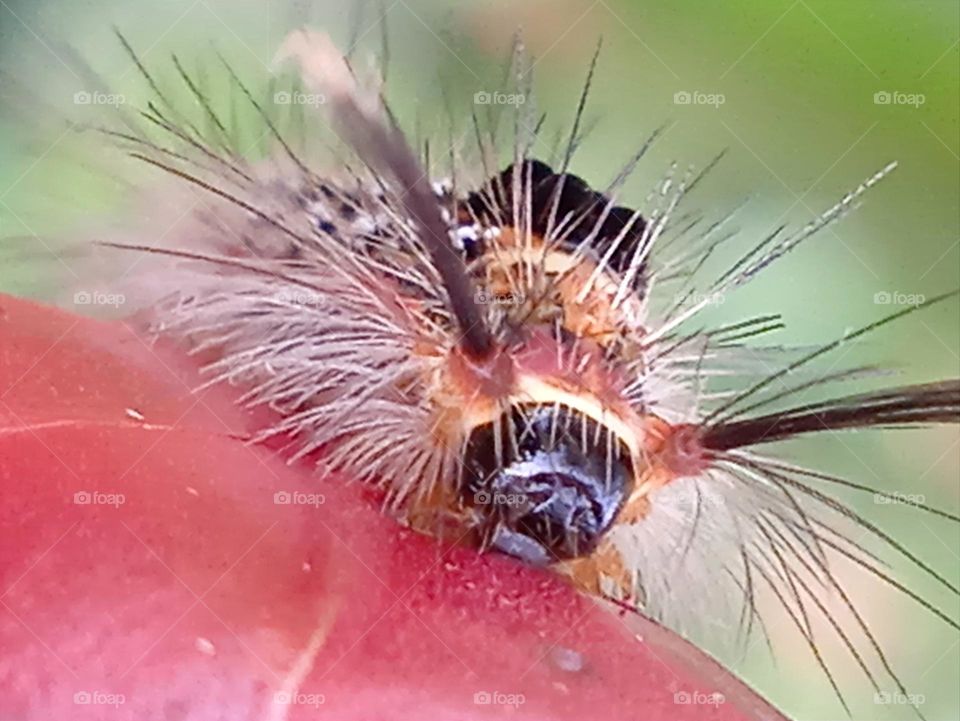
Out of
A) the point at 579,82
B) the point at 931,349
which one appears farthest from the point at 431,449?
the point at 931,349

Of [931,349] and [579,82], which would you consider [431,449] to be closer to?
[579,82]
